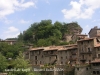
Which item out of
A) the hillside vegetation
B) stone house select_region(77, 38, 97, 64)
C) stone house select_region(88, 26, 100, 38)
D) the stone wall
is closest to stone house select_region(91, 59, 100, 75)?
the stone wall

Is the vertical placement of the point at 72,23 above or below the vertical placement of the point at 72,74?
above

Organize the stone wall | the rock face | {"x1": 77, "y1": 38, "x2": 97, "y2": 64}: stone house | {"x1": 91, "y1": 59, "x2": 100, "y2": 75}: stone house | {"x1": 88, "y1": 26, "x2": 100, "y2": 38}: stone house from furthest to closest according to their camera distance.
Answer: the rock face → {"x1": 88, "y1": 26, "x2": 100, "y2": 38}: stone house → {"x1": 77, "y1": 38, "x2": 97, "y2": 64}: stone house → the stone wall → {"x1": 91, "y1": 59, "x2": 100, "y2": 75}: stone house

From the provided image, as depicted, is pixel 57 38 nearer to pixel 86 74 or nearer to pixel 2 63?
pixel 2 63

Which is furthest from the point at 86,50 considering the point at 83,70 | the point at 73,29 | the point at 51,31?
the point at 73,29

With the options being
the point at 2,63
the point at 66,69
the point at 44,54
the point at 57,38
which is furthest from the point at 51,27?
the point at 66,69

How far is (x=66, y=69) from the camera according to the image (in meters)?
50.0

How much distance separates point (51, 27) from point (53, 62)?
109ft

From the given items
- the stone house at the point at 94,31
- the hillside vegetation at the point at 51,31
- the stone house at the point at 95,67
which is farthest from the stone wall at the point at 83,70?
the hillside vegetation at the point at 51,31

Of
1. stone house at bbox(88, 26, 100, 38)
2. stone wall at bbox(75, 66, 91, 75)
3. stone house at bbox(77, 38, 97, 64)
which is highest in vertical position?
stone house at bbox(88, 26, 100, 38)

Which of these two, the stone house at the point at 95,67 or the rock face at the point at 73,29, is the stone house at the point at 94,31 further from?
the stone house at the point at 95,67

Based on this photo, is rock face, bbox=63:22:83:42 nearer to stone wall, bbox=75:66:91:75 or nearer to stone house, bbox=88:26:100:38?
stone house, bbox=88:26:100:38

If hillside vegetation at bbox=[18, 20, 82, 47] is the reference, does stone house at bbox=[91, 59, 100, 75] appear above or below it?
below

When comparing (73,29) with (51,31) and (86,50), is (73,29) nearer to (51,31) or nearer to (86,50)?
(51,31)

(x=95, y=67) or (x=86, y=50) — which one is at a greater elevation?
(x=86, y=50)
